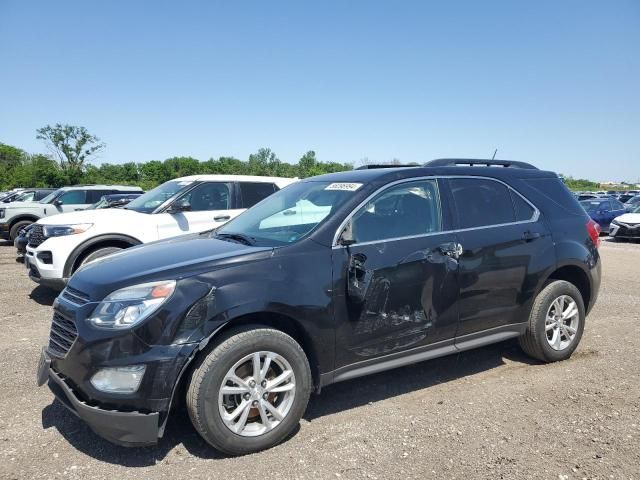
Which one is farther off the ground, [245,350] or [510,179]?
[510,179]

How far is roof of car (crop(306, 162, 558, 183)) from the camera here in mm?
3930

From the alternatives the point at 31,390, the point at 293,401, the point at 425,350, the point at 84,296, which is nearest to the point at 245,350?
the point at 293,401

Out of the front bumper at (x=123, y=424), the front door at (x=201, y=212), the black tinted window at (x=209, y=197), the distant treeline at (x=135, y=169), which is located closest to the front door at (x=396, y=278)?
the front bumper at (x=123, y=424)

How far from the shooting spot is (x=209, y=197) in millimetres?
7883

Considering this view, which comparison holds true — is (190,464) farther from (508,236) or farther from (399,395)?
(508,236)

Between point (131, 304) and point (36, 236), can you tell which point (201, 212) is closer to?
point (36, 236)

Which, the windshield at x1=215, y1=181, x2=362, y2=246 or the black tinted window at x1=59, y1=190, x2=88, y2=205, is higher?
the windshield at x1=215, y1=181, x2=362, y2=246

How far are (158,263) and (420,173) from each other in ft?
7.24

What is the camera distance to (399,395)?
396 centimetres

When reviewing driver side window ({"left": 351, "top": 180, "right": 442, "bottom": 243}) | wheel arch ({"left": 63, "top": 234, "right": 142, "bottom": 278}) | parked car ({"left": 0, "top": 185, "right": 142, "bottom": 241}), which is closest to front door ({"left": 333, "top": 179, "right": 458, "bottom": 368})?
driver side window ({"left": 351, "top": 180, "right": 442, "bottom": 243})

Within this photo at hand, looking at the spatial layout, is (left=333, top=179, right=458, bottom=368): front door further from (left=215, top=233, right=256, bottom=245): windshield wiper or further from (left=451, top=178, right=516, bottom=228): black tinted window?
(left=215, top=233, right=256, bottom=245): windshield wiper

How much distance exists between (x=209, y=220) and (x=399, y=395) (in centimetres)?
473

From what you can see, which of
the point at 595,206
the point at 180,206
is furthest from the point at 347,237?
the point at 595,206

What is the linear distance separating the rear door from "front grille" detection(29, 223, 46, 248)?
6070mm
